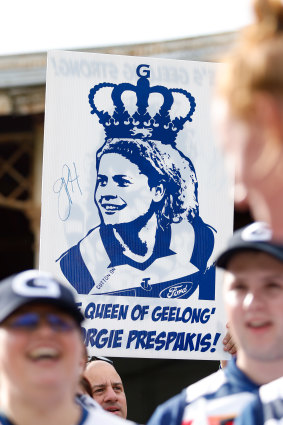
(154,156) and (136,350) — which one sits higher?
(154,156)

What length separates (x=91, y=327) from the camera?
4832 mm

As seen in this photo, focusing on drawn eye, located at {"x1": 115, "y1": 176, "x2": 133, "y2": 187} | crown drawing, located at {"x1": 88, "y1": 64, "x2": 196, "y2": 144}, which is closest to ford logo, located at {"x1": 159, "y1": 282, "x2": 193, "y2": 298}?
drawn eye, located at {"x1": 115, "y1": 176, "x2": 133, "y2": 187}

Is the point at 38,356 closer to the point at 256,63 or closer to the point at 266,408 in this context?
the point at 266,408

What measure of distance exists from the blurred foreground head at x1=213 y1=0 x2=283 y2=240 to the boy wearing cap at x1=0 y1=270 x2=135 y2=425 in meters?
0.68

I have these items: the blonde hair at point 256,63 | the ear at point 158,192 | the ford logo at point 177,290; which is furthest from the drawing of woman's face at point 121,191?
the blonde hair at point 256,63

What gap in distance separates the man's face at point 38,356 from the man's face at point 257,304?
44cm

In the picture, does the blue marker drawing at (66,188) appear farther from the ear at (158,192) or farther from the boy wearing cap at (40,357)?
the boy wearing cap at (40,357)

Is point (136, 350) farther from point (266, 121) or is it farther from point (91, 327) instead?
point (266, 121)

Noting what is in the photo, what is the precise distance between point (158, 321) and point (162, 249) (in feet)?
1.23

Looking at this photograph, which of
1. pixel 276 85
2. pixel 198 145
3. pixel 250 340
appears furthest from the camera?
pixel 198 145

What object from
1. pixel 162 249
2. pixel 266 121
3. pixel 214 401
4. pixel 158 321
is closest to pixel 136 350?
pixel 158 321

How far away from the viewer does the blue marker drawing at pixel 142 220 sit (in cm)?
488

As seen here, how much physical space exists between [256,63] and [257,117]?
93mm

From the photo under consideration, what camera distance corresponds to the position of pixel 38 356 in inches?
87.8
